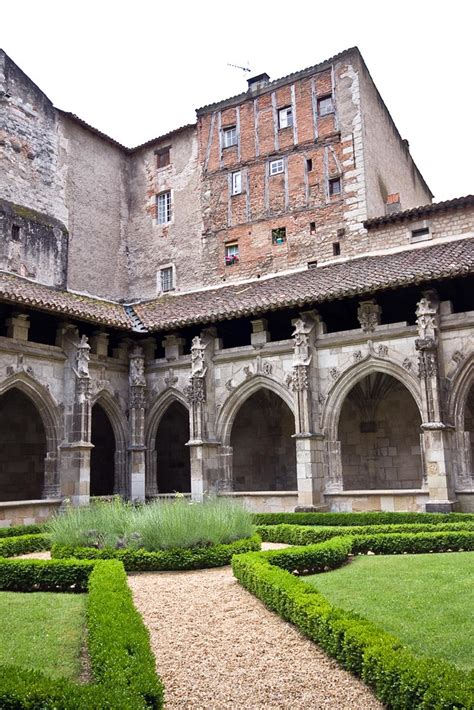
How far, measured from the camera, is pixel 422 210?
20344 mm

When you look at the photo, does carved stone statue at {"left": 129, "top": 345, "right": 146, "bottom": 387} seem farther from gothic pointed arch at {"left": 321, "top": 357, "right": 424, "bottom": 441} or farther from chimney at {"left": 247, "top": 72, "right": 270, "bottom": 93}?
chimney at {"left": 247, "top": 72, "right": 270, "bottom": 93}

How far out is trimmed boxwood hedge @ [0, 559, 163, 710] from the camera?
145 inches

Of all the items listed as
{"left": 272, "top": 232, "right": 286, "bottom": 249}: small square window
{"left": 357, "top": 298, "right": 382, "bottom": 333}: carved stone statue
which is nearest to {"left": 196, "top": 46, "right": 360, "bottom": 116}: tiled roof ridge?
{"left": 272, "top": 232, "right": 286, "bottom": 249}: small square window

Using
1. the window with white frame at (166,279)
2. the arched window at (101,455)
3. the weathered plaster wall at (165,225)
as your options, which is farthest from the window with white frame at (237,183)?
the arched window at (101,455)

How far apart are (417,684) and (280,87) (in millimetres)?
23734

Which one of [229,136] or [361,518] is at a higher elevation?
[229,136]

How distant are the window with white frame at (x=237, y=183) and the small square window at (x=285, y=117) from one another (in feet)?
7.73

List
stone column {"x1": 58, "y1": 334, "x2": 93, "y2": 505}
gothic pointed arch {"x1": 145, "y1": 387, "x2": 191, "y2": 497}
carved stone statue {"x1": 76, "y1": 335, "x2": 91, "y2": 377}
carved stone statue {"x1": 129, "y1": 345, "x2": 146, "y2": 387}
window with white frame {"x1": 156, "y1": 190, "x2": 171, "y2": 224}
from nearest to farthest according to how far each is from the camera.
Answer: stone column {"x1": 58, "y1": 334, "x2": 93, "y2": 505}
carved stone statue {"x1": 76, "y1": 335, "x2": 91, "y2": 377}
carved stone statue {"x1": 129, "y1": 345, "x2": 146, "y2": 387}
gothic pointed arch {"x1": 145, "y1": 387, "x2": 191, "y2": 497}
window with white frame {"x1": 156, "y1": 190, "x2": 171, "y2": 224}

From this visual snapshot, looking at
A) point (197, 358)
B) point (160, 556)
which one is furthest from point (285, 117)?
point (160, 556)

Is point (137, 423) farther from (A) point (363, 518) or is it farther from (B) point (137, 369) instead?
(A) point (363, 518)

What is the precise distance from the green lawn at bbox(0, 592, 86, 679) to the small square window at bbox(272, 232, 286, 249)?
1741 cm

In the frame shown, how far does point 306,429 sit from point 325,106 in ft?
44.5

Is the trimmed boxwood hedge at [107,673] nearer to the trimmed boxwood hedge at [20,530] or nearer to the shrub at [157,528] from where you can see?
the shrub at [157,528]

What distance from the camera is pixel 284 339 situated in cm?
1700
